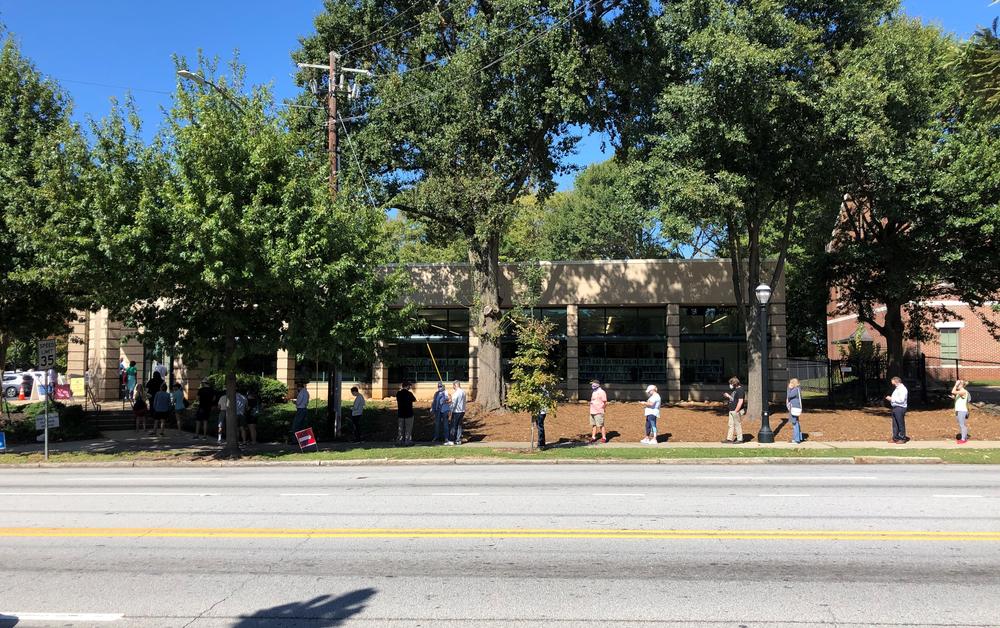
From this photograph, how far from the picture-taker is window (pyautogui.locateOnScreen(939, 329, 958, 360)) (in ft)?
129

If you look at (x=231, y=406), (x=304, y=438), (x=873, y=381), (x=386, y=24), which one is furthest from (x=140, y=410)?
(x=873, y=381)

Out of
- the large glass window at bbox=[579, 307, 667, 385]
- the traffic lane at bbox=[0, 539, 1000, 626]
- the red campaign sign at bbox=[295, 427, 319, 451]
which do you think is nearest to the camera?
the traffic lane at bbox=[0, 539, 1000, 626]

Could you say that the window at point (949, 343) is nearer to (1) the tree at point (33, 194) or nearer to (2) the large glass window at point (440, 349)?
(2) the large glass window at point (440, 349)

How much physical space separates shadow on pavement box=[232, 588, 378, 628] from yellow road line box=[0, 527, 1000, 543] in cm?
219

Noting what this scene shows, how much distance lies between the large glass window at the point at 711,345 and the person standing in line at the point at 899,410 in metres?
9.49

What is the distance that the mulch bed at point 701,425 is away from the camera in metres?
20.3

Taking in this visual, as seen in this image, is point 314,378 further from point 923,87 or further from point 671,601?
point 671,601

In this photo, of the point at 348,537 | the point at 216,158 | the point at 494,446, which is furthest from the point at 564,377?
the point at 348,537

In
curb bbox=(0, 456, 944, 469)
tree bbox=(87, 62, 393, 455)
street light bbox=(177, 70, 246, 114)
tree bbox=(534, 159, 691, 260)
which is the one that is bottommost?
curb bbox=(0, 456, 944, 469)

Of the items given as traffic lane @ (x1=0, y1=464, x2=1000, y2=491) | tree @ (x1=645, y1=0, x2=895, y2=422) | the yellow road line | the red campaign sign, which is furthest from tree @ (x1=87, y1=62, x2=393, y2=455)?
tree @ (x1=645, y1=0, x2=895, y2=422)

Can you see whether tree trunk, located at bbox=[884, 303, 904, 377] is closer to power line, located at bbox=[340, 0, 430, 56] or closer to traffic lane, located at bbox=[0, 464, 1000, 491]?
traffic lane, located at bbox=[0, 464, 1000, 491]

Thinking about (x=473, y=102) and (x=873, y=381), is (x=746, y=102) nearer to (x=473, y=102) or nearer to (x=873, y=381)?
(x=473, y=102)

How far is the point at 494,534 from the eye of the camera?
25.9 ft

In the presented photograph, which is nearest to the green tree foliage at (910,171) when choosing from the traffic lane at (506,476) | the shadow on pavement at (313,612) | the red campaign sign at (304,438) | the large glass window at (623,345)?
the large glass window at (623,345)
